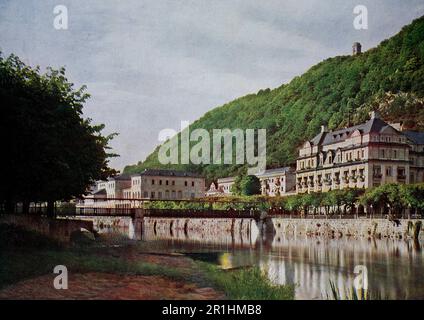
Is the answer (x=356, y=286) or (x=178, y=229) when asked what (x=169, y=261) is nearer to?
(x=356, y=286)

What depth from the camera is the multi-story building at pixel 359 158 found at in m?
39.0

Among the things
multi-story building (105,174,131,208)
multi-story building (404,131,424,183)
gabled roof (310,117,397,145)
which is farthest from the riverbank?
multi-story building (105,174,131,208)

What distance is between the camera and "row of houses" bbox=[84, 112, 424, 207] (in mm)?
39375

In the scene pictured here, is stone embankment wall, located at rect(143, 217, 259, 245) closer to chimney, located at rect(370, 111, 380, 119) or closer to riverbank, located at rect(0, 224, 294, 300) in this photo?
chimney, located at rect(370, 111, 380, 119)

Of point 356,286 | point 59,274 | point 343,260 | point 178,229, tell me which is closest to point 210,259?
point 343,260

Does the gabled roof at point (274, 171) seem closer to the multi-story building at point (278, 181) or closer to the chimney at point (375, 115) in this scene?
the multi-story building at point (278, 181)

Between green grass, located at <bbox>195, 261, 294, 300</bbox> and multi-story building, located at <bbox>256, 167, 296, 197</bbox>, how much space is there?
34659mm

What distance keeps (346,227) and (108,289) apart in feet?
100.0

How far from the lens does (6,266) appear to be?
13.8 meters

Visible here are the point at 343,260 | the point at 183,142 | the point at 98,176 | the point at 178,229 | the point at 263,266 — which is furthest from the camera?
the point at 178,229

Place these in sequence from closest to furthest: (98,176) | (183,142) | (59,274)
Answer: (59,274) < (98,176) < (183,142)

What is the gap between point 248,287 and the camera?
45.5 ft

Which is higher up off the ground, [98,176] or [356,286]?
[98,176]
